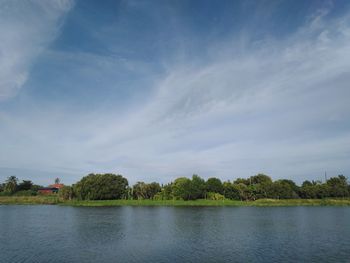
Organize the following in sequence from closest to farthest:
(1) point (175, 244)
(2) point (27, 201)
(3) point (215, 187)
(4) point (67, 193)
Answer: (1) point (175, 244)
(2) point (27, 201)
(3) point (215, 187)
(4) point (67, 193)

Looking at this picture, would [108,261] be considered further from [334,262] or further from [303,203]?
[303,203]

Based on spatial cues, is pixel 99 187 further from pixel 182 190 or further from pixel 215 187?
pixel 215 187

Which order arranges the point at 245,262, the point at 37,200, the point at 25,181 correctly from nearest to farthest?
the point at 245,262, the point at 37,200, the point at 25,181

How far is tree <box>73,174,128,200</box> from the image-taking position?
134375mm

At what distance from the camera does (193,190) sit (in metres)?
136

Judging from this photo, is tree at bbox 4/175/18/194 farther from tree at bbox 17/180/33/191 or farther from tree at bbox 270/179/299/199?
tree at bbox 270/179/299/199

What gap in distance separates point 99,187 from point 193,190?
141ft

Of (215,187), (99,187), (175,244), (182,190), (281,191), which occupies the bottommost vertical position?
(175,244)

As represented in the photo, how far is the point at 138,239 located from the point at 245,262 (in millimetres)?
16964

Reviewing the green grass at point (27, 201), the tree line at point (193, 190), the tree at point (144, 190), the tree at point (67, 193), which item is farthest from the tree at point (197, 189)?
the green grass at point (27, 201)

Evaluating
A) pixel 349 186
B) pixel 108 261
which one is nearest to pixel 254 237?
pixel 108 261

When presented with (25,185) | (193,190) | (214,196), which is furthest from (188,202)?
(25,185)

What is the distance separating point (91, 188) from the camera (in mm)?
134000

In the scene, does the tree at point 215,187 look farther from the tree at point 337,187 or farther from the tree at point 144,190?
the tree at point 337,187
